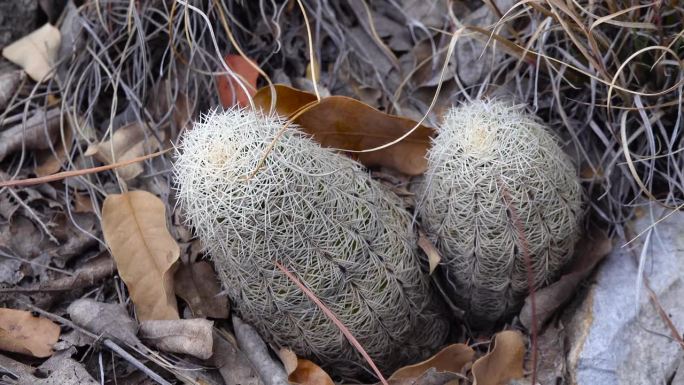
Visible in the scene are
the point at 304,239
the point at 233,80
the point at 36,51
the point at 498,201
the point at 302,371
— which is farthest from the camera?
the point at 36,51

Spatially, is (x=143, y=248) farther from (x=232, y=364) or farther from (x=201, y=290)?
(x=232, y=364)

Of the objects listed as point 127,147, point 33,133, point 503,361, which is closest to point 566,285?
point 503,361

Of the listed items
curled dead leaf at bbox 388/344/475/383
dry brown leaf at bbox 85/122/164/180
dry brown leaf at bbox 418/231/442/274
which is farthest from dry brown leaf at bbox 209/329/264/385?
dry brown leaf at bbox 85/122/164/180

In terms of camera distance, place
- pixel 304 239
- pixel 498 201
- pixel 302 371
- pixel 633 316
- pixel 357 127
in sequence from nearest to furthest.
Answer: pixel 304 239
pixel 498 201
pixel 302 371
pixel 633 316
pixel 357 127

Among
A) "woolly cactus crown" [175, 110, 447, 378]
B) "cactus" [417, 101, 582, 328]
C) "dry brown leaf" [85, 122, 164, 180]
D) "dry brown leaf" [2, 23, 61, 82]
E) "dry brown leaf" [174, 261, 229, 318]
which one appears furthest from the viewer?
"dry brown leaf" [2, 23, 61, 82]

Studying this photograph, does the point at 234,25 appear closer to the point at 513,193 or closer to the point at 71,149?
the point at 71,149

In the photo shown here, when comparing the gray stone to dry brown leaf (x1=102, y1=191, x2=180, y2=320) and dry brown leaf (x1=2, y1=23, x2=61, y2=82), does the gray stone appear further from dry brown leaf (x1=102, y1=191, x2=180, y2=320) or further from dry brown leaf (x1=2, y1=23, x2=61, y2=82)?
dry brown leaf (x1=2, y1=23, x2=61, y2=82)
